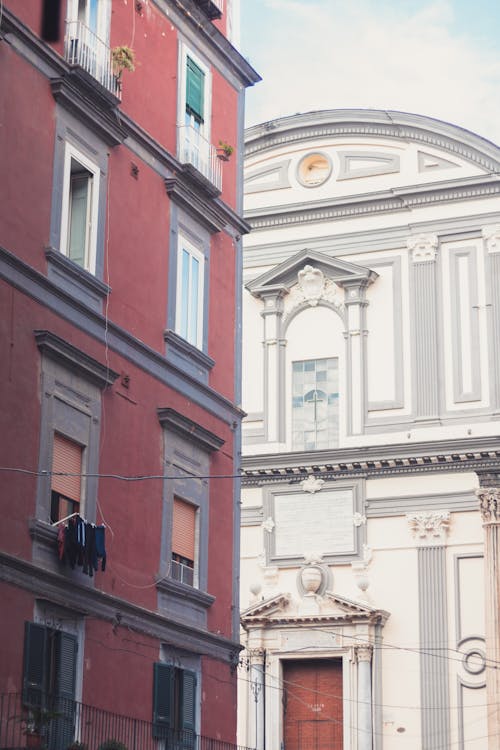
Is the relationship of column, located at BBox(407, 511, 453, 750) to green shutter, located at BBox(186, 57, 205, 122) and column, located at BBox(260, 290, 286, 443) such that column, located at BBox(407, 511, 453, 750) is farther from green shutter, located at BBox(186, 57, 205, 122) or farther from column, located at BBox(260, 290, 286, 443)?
green shutter, located at BBox(186, 57, 205, 122)

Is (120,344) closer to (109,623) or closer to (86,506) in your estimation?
(86,506)

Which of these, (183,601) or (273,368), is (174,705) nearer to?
(183,601)

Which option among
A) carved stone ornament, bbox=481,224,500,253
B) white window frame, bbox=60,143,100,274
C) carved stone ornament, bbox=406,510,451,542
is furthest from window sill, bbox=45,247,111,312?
carved stone ornament, bbox=481,224,500,253

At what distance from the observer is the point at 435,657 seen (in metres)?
32.4

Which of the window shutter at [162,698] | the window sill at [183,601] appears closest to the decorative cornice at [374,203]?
the window sill at [183,601]

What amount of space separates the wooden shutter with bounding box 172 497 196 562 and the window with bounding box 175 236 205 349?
227cm

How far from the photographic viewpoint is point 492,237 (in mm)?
35125

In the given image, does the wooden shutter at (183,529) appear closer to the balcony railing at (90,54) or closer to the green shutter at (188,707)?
the green shutter at (188,707)

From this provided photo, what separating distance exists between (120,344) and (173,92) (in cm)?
425

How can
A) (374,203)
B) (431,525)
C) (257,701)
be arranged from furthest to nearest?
(374,203) → (257,701) → (431,525)

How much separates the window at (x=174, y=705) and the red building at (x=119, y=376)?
0.11 ft

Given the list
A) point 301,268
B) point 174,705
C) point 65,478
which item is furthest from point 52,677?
point 301,268

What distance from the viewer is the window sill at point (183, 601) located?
61.7 ft

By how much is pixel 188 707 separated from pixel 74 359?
4.94 m
